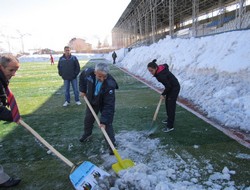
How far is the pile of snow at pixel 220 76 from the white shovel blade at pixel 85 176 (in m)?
3.28

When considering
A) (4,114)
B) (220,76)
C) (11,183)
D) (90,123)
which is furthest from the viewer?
(220,76)

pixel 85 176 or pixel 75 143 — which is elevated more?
pixel 85 176

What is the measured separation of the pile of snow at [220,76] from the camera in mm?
5629

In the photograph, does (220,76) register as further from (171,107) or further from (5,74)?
(5,74)

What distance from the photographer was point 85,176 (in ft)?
10.6

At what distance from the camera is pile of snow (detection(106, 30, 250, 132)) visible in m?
5.63

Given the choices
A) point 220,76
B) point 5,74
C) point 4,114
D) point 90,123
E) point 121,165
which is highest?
point 5,74

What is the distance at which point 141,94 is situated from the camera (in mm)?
9375

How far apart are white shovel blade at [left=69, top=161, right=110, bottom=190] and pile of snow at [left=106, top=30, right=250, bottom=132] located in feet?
10.8

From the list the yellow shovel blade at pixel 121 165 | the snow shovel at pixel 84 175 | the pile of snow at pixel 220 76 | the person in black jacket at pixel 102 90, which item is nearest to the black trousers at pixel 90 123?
the person in black jacket at pixel 102 90

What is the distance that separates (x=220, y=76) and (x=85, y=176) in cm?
536

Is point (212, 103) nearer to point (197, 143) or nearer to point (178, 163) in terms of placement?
point (197, 143)

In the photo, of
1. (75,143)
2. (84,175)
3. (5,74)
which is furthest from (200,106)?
(5,74)

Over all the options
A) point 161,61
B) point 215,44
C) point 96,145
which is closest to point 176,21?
point 161,61
